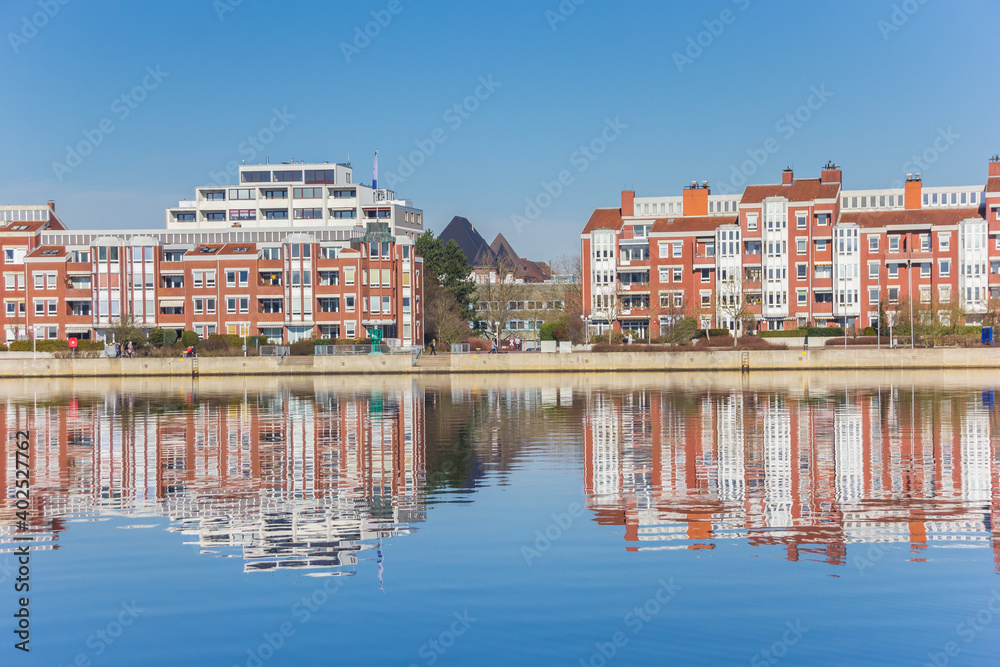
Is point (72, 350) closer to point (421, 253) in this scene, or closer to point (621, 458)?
point (421, 253)

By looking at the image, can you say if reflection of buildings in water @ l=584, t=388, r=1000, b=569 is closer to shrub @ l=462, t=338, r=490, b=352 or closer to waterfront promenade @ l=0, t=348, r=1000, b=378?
waterfront promenade @ l=0, t=348, r=1000, b=378

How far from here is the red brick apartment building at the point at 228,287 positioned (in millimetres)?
107938

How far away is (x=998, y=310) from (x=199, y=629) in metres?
99.7

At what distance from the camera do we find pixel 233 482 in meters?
25.5

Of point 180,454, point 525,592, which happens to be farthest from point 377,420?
point 525,592

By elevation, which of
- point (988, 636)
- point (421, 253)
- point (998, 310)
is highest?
point (421, 253)
